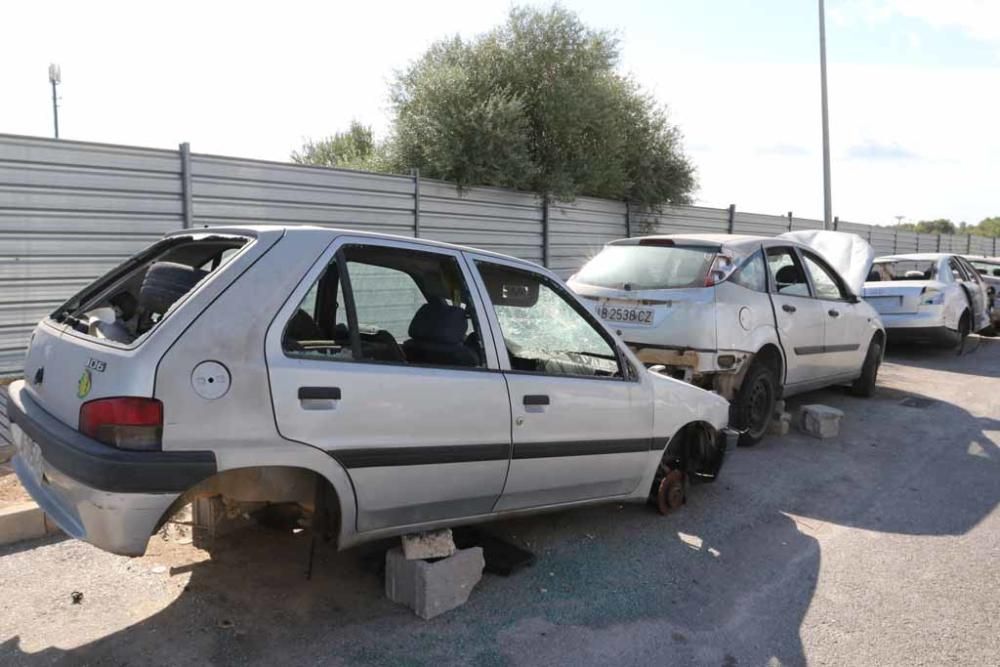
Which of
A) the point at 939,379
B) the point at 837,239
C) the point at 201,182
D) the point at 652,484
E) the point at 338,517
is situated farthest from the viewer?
the point at 837,239

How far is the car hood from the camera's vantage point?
10797 millimetres

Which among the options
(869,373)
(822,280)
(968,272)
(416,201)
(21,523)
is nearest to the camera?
(21,523)

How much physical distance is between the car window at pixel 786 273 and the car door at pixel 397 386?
3898mm

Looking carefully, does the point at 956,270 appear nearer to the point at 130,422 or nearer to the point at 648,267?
the point at 648,267

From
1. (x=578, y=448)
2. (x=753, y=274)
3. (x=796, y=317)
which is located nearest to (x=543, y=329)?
(x=578, y=448)

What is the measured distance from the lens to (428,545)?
3.39 m

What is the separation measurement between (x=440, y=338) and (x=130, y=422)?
144 cm

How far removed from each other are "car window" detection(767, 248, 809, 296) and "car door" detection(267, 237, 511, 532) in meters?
3.90

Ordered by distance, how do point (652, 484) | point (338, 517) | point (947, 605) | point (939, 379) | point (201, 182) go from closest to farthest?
point (338, 517), point (947, 605), point (652, 484), point (201, 182), point (939, 379)

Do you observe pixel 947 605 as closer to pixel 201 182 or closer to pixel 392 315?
pixel 392 315

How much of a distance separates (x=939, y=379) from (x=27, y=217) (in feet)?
35.5

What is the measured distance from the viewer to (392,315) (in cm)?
417

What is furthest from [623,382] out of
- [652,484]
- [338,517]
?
[338,517]

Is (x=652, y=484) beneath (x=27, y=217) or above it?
beneath
